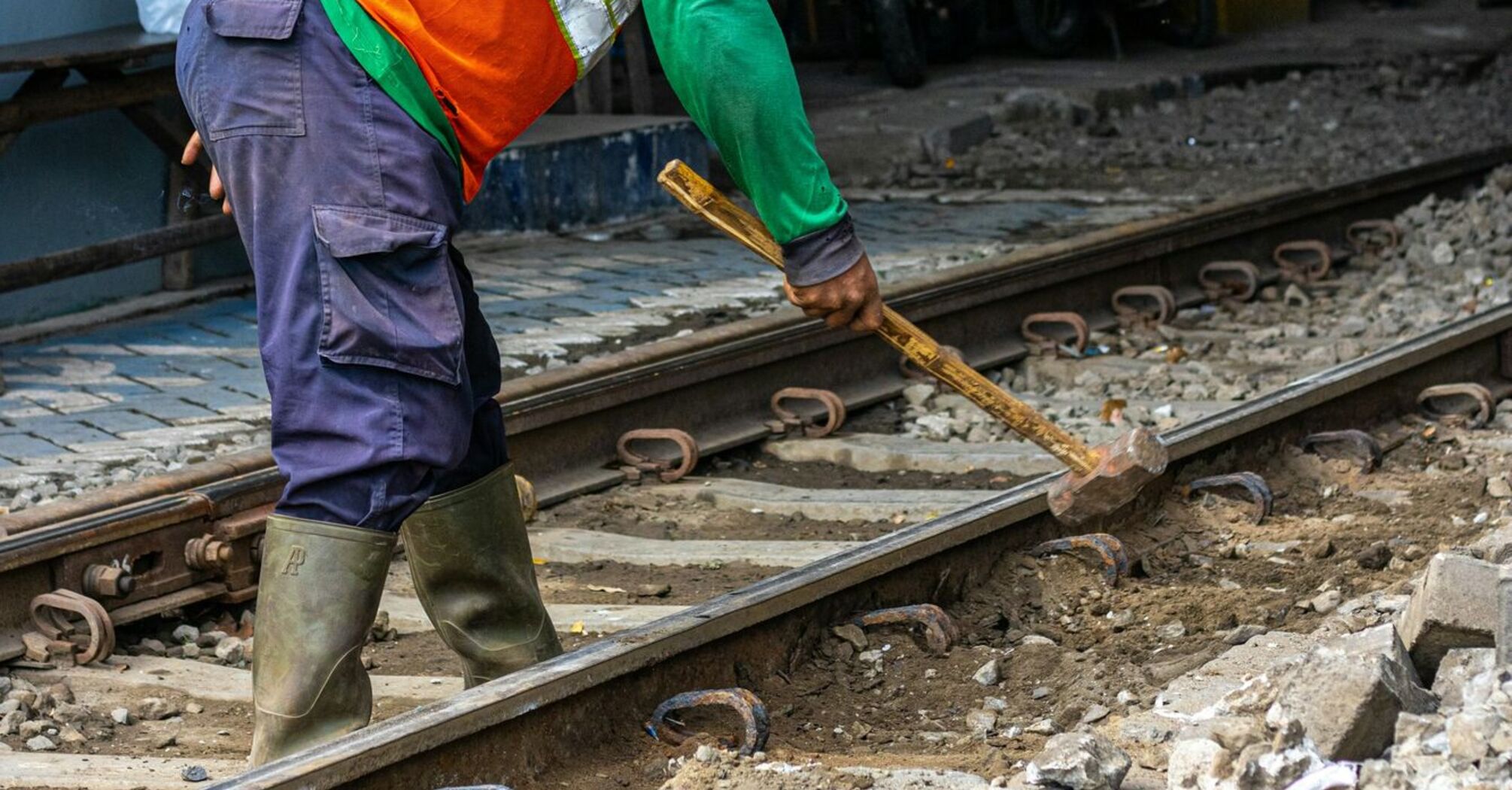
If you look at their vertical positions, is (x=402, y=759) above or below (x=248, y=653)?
above

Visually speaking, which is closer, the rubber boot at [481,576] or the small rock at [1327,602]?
the rubber boot at [481,576]

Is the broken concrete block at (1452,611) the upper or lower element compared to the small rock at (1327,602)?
upper

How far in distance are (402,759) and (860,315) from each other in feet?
3.49

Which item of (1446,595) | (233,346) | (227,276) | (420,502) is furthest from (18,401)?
(1446,595)

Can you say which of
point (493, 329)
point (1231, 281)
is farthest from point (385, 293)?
point (1231, 281)

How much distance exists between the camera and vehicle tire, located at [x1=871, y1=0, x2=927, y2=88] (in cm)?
1425

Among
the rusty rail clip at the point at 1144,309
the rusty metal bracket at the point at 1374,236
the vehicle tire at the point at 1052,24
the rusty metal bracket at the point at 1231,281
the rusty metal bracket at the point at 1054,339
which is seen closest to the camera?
the rusty metal bracket at the point at 1054,339

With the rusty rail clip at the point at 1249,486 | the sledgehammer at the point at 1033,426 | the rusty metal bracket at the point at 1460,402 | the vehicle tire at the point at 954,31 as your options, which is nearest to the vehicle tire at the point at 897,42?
the vehicle tire at the point at 954,31

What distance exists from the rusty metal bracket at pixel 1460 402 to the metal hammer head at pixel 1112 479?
1.89 m

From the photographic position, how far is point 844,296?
305 cm

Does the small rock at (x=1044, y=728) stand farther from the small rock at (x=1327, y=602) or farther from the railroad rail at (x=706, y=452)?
the small rock at (x=1327, y=602)

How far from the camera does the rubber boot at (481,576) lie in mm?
3234

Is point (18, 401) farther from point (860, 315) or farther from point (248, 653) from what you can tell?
point (860, 315)

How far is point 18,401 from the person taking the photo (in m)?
5.88
